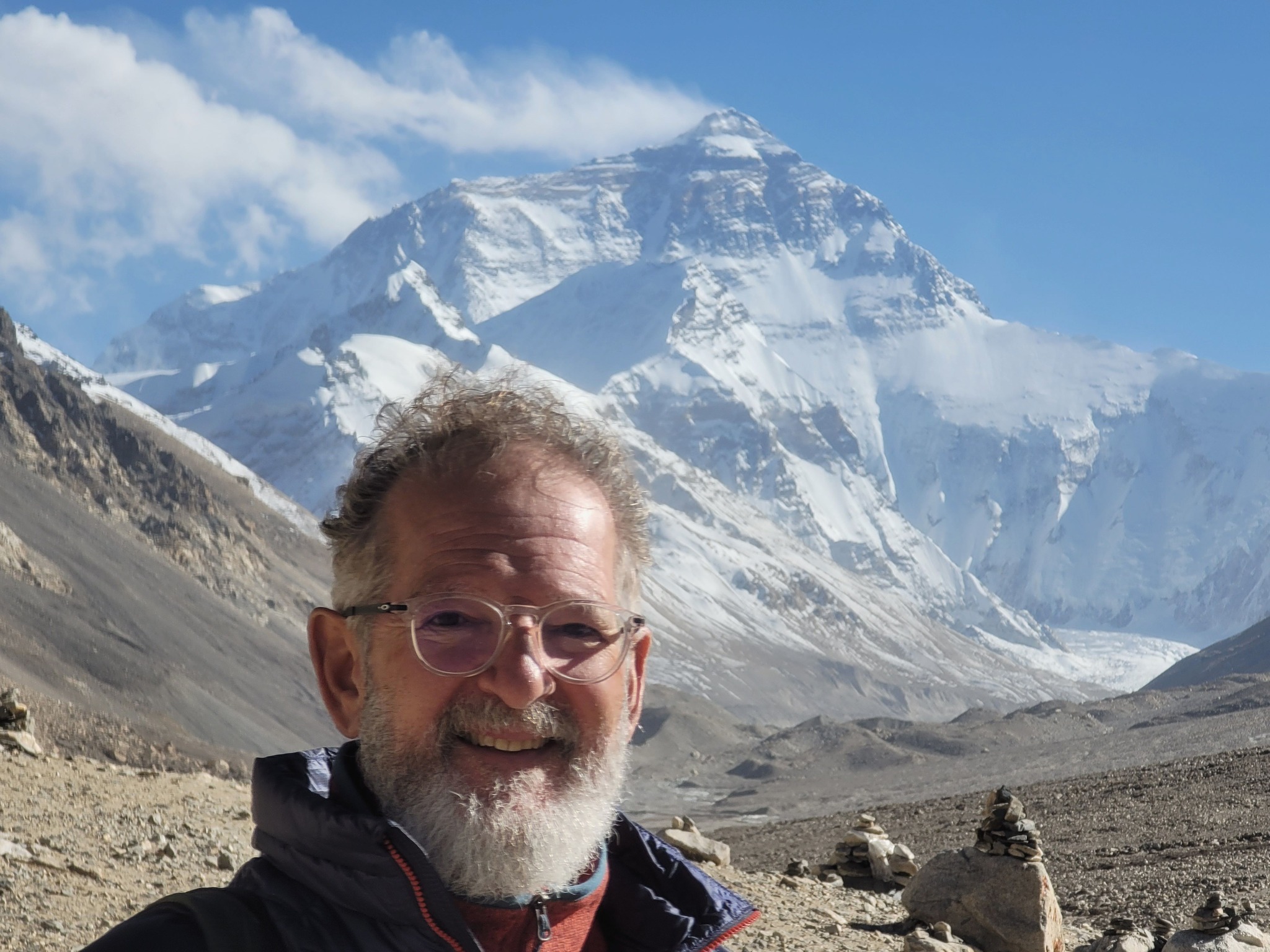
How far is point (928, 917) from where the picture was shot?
13.1 meters

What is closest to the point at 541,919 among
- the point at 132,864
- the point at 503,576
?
the point at 503,576

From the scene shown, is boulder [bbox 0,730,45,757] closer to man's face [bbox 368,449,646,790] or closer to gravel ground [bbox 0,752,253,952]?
gravel ground [bbox 0,752,253,952]

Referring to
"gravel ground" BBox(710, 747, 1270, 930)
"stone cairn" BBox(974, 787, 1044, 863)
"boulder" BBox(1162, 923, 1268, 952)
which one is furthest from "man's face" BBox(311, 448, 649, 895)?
"gravel ground" BBox(710, 747, 1270, 930)

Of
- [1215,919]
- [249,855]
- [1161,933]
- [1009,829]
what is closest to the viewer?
[1215,919]

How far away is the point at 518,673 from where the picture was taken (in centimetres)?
240

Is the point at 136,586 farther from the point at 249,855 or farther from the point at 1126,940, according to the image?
the point at 1126,940

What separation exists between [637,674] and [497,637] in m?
0.45

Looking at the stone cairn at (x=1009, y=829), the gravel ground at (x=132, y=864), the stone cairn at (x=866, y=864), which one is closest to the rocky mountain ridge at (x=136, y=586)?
the gravel ground at (x=132, y=864)

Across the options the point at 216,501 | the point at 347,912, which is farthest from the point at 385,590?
the point at 216,501

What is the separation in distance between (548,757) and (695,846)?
49.2 ft

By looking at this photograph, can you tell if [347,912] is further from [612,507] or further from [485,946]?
[612,507]

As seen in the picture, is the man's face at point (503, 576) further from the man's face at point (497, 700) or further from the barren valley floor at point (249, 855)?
the barren valley floor at point (249, 855)

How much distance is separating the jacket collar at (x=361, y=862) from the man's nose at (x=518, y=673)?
11.4 inches

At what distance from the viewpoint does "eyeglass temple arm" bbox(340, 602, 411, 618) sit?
2468mm
